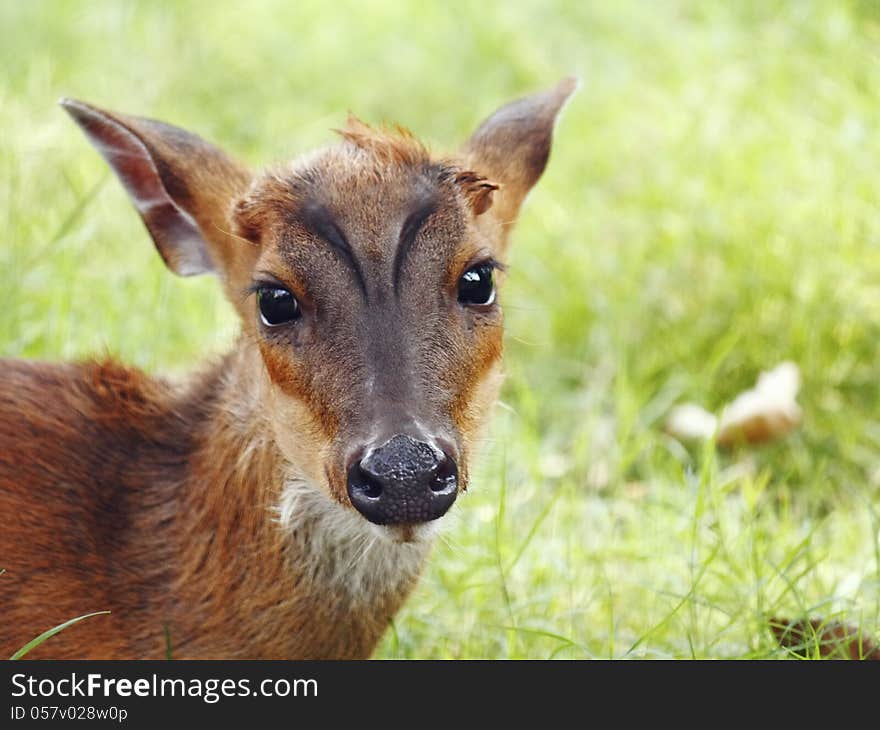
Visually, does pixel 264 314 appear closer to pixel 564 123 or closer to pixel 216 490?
pixel 216 490

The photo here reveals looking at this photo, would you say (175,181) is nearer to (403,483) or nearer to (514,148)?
(514,148)

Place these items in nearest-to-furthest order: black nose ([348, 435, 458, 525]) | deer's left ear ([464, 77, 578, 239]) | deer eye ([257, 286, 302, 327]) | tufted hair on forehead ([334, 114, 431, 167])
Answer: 1. black nose ([348, 435, 458, 525])
2. deer eye ([257, 286, 302, 327])
3. tufted hair on forehead ([334, 114, 431, 167])
4. deer's left ear ([464, 77, 578, 239])

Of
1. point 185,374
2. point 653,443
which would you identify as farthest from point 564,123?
point 185,374

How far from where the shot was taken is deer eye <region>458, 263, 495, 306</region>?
4.38 m

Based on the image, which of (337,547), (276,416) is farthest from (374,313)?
(337,547)

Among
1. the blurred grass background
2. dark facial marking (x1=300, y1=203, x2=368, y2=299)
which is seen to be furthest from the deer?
the blurred grass background

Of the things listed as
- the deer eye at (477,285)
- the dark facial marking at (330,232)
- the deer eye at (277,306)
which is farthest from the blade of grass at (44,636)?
the deer eye at (477,285)

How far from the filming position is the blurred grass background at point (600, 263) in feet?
17.9

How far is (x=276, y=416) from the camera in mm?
4430

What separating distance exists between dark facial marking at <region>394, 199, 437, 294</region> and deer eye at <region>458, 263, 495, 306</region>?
0.18 meters

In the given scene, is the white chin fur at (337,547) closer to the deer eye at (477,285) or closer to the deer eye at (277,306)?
the deer eye at (277,306)

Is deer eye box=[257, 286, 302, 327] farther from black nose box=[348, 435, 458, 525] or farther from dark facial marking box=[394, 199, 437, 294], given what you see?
black nose box=[348, 435, 458, 525]

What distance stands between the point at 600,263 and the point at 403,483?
3.73m
